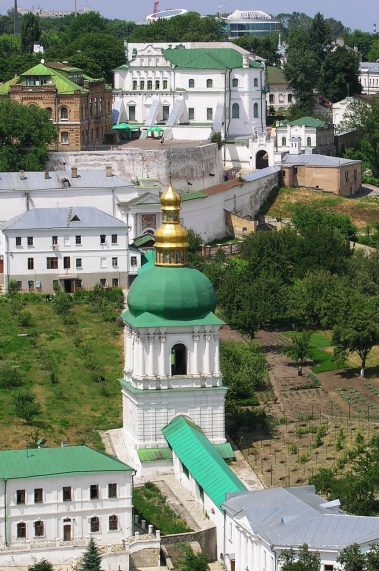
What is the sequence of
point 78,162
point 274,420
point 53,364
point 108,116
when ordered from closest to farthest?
1. point 274,420
2. point 53,364
3. point 78,162
4. point 108,116

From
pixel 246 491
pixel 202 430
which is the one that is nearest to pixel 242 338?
pixel 202 430

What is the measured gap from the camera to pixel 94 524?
35594 millimetres

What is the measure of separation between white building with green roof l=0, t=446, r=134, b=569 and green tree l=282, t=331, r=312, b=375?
1403 cm

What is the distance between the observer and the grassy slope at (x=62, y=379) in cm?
4197

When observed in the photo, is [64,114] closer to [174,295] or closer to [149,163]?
[149,163]

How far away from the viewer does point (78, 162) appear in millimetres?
64812

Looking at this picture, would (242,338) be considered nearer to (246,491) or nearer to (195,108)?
(246,491)

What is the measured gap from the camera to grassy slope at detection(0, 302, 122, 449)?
1652 inches

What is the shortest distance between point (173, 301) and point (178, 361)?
1.35m

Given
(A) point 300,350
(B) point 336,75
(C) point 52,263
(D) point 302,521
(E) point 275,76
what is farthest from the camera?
(E) point 275,76

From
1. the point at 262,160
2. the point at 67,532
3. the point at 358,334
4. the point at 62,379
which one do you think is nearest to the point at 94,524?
the point at 67,532

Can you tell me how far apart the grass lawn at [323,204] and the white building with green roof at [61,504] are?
3278 cm

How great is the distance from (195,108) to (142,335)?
117 ft

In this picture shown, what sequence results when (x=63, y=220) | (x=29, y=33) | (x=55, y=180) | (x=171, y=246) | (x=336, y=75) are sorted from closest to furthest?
(x=171, y=246), (x=63, y=220), (x=55, y=180), (x=336, y=75), (x=29, y=33)
